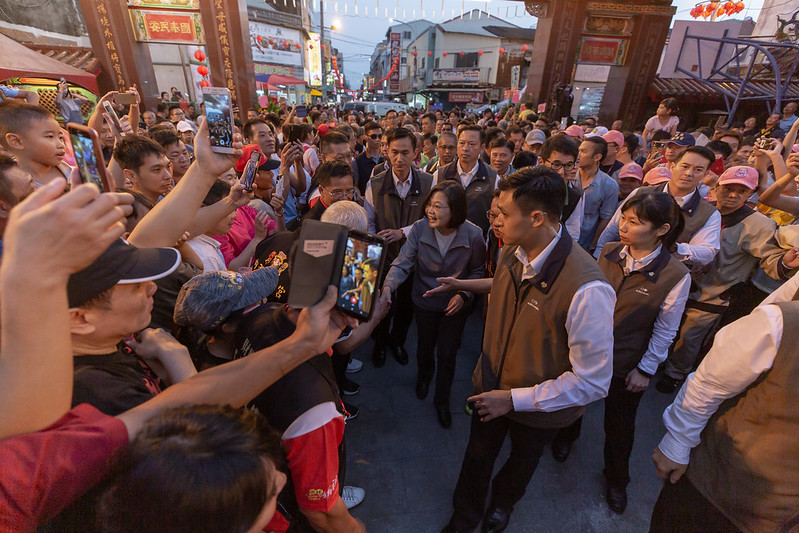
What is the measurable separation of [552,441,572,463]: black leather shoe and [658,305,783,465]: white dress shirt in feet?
4.31

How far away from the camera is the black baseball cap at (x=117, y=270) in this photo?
980mm

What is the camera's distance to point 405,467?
271 centimetres

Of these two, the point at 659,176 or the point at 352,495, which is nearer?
the point at 352,495

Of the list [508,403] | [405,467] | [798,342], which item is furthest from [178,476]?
[405,467]

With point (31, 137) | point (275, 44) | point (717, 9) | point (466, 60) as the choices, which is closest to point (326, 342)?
point (31, 137)

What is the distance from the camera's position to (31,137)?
2.83 m

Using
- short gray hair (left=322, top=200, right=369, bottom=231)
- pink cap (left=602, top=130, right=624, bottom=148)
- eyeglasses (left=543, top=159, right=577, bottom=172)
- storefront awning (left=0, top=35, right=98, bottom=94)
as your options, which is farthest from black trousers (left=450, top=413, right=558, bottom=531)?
storefront awning (left=0, top=35, right=98, bottom=94)

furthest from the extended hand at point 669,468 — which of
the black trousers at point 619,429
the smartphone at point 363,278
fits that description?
the smartphone at point 363,278

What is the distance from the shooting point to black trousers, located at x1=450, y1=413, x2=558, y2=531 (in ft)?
6.41

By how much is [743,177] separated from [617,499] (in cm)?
270

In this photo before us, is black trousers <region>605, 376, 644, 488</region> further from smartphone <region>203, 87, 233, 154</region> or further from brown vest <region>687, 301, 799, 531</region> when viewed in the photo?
smartphone <region>203, 87, 233, 154</region>

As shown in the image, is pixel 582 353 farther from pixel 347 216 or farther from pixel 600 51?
pixel 600 51

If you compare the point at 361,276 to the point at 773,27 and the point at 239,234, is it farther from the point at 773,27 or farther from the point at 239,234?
the point at 773,27

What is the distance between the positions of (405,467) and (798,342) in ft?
7.84
